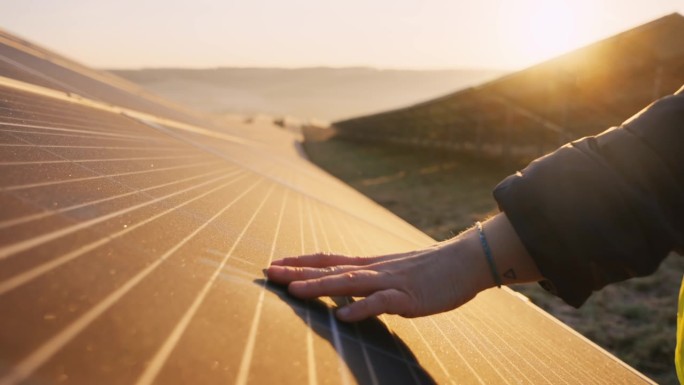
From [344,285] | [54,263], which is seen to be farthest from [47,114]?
[54,263]

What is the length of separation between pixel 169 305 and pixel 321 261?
686 mm

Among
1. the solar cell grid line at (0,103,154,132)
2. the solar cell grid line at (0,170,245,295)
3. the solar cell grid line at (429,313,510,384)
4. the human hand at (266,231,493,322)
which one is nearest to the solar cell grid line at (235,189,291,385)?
the human hand at (266,231,493,322)

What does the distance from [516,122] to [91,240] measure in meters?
22.8

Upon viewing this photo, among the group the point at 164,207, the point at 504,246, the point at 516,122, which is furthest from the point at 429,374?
the point at 516,122

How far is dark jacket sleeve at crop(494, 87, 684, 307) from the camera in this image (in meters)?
1.22

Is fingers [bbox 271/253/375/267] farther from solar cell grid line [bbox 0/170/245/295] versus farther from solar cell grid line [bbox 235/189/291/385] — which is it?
solar cell grid line [bbox 0/170/245/295]

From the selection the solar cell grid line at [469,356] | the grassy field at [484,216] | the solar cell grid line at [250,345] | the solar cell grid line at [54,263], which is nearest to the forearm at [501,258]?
the solar cell grid line at [469,356]

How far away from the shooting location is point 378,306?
47.8 inches

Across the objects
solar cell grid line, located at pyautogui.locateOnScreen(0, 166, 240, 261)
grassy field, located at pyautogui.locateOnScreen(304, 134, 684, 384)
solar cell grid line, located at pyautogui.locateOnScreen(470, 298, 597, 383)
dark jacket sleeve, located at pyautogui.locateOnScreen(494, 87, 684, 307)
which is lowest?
grassy field, located at pyautogui.locateOnScreen(304, 134, 684, 384)

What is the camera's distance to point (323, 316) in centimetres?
117

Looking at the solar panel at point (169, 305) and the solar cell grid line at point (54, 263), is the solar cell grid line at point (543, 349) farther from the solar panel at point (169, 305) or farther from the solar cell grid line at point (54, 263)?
the solar cell grid line at point (54, 263)

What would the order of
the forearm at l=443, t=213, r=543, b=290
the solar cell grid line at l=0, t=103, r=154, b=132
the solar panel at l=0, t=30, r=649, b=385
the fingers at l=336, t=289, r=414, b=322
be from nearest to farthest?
the solar panel at l=0, t=30, r=649, b=385 < the fingers at l=336, t=289, r=414, b=322 < the forearm at l=443, t=213, r=543, b=290 < the solar cell grid line at l=0, t=103, r=154, b=132

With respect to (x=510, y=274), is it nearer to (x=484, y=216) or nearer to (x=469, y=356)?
(x=469, y=356)

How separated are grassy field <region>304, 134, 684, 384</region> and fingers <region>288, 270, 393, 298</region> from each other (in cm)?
276
